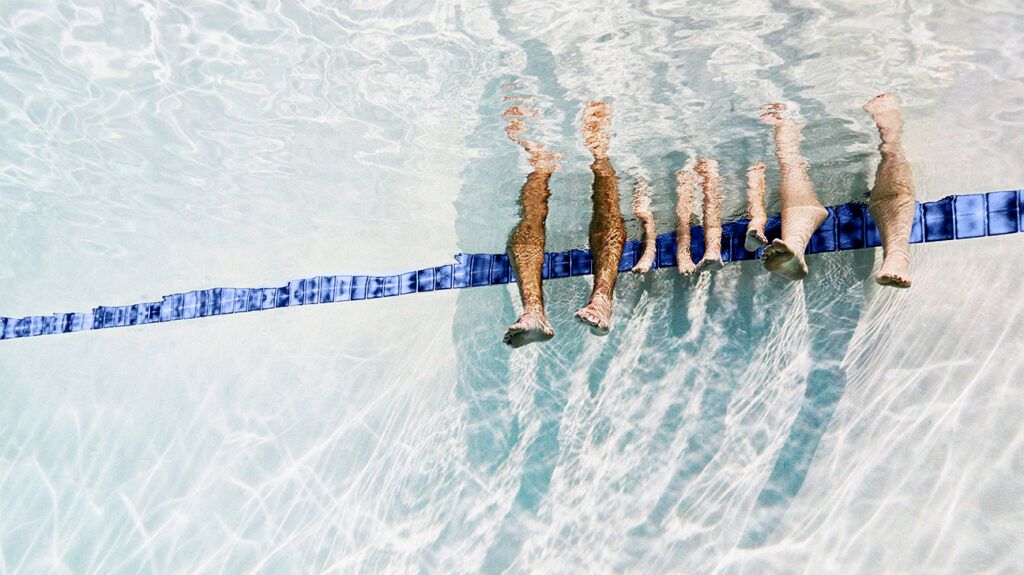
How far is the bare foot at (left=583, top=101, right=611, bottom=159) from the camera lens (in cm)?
503

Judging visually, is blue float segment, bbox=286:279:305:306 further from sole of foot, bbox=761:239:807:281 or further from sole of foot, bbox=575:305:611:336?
sole of foot, bbox=761:239:807:281

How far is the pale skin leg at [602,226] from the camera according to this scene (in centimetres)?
488

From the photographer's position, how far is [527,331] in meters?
4.60

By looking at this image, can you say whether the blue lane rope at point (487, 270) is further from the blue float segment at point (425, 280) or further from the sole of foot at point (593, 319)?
the sole of foot at point (593, 319)

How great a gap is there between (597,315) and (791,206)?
2.00 metres

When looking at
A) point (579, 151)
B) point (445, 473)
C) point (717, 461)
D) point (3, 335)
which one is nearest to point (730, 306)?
point (717, 461)

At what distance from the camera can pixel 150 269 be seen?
9.69m

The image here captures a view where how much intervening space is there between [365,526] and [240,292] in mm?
3799

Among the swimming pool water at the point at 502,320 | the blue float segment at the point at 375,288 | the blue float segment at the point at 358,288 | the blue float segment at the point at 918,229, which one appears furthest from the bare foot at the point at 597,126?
the blue float segment at the point at 358,288

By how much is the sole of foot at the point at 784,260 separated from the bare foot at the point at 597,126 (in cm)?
158

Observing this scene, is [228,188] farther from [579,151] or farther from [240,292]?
[579,151]

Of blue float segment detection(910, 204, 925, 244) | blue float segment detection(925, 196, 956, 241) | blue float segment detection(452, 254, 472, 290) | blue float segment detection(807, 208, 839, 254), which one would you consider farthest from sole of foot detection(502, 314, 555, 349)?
blue float segment detection(925, 196, 956, 241)

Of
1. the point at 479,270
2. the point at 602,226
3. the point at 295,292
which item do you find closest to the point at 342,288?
the point at 295,292

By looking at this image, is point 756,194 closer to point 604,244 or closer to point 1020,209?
point 604,244
